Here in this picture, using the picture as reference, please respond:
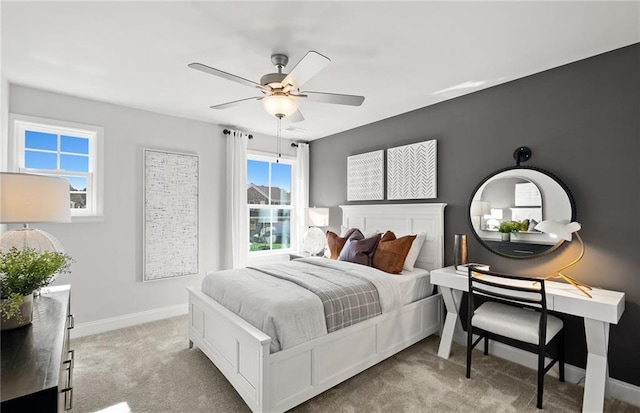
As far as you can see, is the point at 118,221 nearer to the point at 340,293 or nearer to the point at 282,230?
the point at 282,230

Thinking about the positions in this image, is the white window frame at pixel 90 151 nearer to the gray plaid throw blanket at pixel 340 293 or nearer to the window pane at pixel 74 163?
the window pane at pixel 74 163

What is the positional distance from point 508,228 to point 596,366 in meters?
1.21

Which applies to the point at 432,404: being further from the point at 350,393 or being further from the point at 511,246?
the point at 511,246

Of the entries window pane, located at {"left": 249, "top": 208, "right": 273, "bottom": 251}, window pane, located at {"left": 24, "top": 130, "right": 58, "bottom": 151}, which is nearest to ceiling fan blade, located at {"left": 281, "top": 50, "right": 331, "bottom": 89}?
window pane, located at {"left": 24, "top": 130, "right": 58, "bottom": 151}

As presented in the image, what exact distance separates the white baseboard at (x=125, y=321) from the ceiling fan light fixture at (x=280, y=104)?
3.06m

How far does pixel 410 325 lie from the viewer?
3.02 m

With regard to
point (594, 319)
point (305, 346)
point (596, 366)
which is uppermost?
point (594, 319)

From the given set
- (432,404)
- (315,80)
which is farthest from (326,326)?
(315,80)

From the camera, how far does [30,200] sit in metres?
1.75

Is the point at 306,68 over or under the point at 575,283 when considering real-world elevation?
over

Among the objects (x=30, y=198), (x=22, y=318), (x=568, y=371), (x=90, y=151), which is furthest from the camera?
(x=90, y=151)

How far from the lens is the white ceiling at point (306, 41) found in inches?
75.1

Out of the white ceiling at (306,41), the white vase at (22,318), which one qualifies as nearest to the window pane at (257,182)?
the white ceiling at (306,41)

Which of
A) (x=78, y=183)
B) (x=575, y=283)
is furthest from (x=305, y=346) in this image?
(x=78, y=183)
